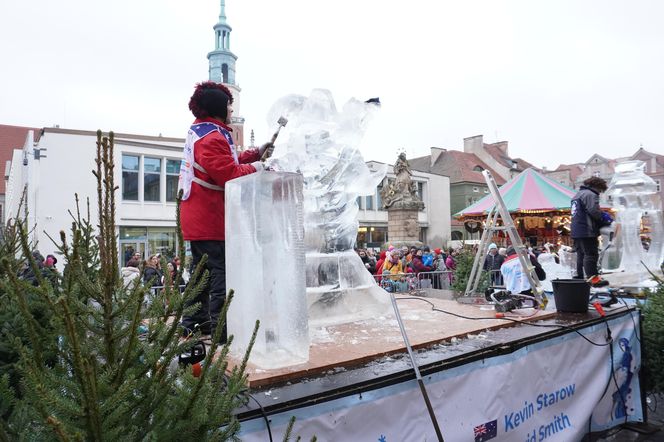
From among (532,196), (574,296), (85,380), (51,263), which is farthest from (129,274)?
(532,196)

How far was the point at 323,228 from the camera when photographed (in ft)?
14.1

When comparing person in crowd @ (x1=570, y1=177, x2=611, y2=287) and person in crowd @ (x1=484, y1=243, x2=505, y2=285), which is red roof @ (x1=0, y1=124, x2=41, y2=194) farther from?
person in crowd @ (x1=570, y1=177, x2=611, y2=287)

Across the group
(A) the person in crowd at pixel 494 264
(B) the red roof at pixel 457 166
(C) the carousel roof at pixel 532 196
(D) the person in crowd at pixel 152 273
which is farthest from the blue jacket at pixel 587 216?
(B) the red roof at pixel 457 166

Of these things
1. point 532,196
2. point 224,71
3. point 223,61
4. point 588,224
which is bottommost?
point 588,224

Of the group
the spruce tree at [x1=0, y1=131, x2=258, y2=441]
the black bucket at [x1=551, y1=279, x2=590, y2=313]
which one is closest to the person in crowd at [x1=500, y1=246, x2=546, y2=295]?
the black bucket at [x1=551, y1=279, x2=590, y2=313]

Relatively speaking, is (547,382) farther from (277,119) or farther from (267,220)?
(277,119)

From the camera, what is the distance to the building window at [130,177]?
2366 centimetres

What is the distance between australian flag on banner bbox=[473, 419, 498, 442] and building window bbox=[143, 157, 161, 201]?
2432 centimetres

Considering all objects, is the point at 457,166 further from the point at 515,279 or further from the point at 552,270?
the point at 515,279

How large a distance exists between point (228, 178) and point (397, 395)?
178 centimetres

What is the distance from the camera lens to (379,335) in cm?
343

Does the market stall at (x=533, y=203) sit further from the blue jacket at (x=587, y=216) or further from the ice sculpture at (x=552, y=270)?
the blue jacket at (x=587, y=216)

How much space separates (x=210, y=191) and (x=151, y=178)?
77.1ft

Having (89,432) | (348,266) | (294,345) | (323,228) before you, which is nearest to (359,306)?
(348,266)
